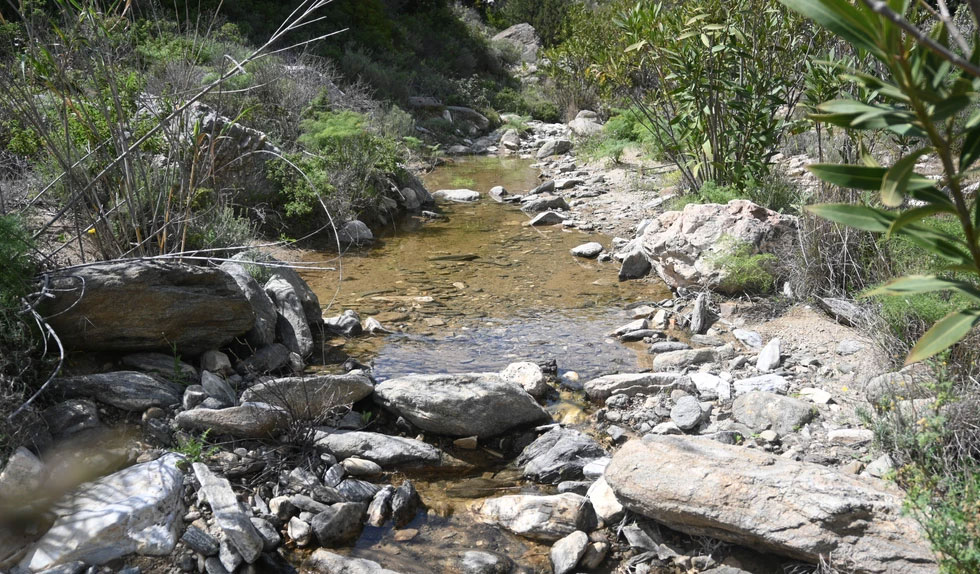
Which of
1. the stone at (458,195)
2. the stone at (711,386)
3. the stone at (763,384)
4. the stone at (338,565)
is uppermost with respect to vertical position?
the stone at (763,384)

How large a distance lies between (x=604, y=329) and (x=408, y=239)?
3594 millimetres

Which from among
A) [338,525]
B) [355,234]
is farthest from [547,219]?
[338,525]

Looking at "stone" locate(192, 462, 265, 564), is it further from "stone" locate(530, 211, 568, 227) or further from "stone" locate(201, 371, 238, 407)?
"stone" locate(530, 211, 568, 227)

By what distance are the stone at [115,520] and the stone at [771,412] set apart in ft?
9.05

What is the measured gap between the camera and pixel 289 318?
Answer: 526 centimetres

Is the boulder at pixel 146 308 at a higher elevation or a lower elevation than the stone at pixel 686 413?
higher

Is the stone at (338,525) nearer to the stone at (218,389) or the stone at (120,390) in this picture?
the stone at (218,389)

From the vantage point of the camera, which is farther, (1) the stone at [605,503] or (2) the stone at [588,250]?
(2) the stone at [588,250]

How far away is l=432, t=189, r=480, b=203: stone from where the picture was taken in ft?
35.6

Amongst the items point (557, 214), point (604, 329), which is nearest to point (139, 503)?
point (604, 329)

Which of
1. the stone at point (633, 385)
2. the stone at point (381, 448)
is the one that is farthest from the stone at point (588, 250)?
the stone at point (381, 448)

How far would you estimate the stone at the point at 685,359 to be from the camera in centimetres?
480

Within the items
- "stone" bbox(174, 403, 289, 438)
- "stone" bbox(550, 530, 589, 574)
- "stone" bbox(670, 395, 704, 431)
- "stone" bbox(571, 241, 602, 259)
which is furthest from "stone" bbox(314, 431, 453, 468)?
"stone" bbox(571, 241, 602, 259)

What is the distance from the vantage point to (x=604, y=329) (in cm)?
571
